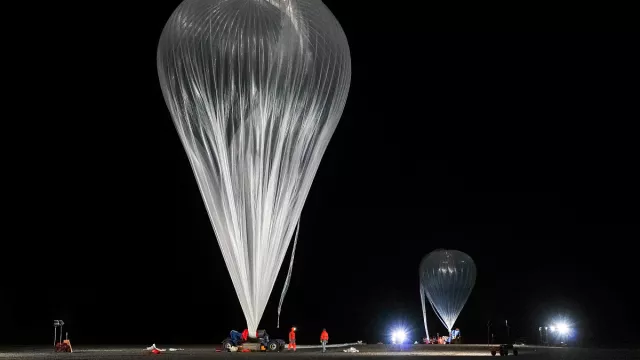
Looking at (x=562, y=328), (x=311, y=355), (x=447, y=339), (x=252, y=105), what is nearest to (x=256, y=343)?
(x=311, y=355)

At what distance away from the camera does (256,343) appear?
32031 millimetres

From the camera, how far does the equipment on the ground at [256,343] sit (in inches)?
1261

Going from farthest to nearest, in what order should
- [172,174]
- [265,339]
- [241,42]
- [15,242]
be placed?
[172,174], [15,242], [265,339], [241,42]

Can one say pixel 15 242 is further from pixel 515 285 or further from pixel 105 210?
pixel 515 285

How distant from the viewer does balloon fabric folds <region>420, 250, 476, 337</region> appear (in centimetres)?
6488

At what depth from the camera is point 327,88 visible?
93.0 ft

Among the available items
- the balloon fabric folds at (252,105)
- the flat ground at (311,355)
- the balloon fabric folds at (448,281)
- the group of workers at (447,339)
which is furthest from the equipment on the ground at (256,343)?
the balloon fabric folds at (448,281)

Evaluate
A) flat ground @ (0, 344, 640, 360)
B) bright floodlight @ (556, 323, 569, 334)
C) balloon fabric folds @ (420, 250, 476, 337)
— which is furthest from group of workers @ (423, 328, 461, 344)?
flat ground @ (0, 344, 640, 360)

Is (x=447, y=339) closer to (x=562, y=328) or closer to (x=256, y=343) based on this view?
(x=562, y=328)

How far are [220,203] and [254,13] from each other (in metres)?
6.78

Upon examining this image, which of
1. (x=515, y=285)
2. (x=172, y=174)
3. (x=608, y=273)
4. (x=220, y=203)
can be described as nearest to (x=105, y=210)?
(x=172, y=174)

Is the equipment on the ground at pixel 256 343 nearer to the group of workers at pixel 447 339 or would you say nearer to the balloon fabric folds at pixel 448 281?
the group of workers at pixel 447 339

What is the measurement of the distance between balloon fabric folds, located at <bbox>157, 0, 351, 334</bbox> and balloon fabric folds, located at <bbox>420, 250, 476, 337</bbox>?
38.0m

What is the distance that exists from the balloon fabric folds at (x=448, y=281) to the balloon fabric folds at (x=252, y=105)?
3804 cm
